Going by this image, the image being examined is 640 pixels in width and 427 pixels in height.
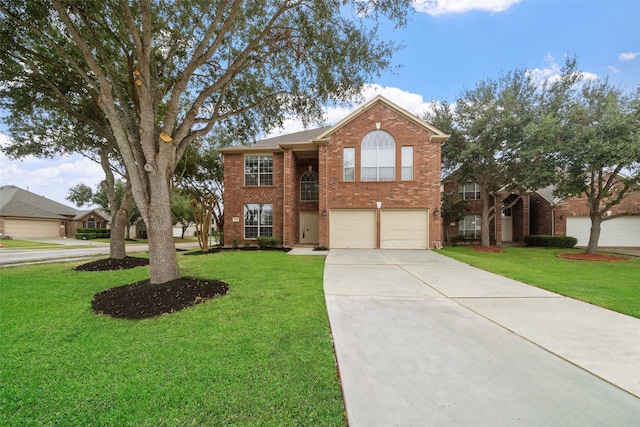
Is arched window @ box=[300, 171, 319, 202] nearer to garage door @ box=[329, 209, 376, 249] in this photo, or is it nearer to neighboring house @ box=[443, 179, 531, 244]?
garage door @ box=[329, 209, 376, 249]

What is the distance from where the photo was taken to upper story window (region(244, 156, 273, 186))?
52.6ft

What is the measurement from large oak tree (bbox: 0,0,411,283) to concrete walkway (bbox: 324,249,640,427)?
4657mm

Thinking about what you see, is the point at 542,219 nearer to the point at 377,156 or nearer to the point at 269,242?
the point at 377,156

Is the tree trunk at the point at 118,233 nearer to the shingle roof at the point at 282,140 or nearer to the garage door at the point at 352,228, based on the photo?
the shingle roof at the point at 282,140

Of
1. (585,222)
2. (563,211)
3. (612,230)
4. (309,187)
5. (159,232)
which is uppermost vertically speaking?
(309,187)

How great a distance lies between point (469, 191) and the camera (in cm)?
2034

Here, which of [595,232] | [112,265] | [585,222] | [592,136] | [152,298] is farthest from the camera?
[585,222]

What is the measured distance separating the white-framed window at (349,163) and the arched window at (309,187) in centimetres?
318

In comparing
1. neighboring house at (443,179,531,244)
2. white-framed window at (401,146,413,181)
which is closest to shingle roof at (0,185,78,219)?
white-framed window at (401,146,413,181)

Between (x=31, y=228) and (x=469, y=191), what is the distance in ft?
142

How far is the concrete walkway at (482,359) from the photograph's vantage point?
7.41 ft

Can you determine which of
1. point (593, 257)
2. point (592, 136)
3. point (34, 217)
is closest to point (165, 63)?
point (592, 136)

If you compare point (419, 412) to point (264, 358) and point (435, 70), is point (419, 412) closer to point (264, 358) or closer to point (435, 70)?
point (264, 358)

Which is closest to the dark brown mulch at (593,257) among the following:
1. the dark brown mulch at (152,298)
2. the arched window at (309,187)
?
the arched window at (309,187)
